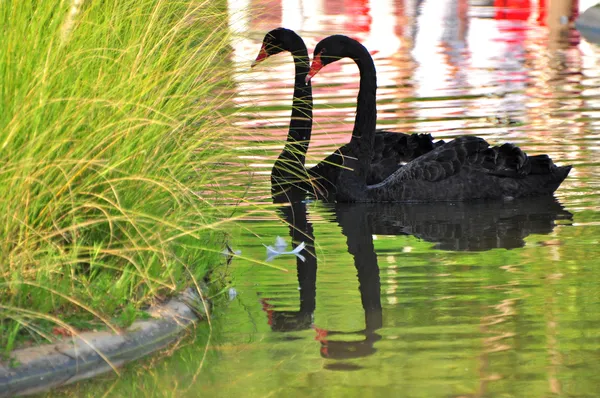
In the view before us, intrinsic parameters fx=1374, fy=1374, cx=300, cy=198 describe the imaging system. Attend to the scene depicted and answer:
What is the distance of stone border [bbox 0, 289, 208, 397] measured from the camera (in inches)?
220

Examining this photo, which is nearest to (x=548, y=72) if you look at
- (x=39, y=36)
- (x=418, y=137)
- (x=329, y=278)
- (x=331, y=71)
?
(x=331, y=71)

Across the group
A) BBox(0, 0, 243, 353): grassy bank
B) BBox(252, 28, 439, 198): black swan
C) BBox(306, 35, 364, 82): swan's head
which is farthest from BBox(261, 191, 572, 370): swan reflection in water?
BBox(306, 35, 364, 82): swan's head

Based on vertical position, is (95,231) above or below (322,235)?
above

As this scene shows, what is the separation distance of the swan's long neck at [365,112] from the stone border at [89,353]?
478 cm

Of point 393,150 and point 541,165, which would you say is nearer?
point 541,165

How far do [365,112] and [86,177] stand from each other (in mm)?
5221

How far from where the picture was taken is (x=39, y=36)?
256 inches

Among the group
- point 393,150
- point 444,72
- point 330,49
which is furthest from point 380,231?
point 444,72

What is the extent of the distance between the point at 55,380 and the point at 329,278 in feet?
7.94

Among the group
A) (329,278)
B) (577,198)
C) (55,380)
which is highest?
(55,380)

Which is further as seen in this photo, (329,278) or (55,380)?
(329,278)

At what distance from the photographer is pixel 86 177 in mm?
6207

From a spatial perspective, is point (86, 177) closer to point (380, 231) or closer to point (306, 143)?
point (380, 231)

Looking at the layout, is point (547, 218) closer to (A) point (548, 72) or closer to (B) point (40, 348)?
(B) point (40, 348)
